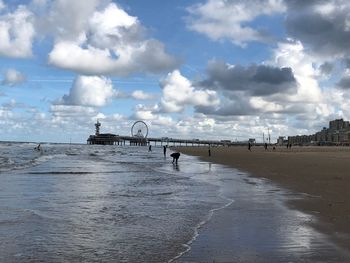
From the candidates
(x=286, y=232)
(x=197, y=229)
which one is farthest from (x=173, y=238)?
(x=286, y=232)

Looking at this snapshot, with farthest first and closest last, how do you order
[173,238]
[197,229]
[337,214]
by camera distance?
1. [337,214]
2. [197,229]
3. [173,238]

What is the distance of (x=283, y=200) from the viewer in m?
15.7

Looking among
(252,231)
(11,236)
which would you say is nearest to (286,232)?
(252,231)

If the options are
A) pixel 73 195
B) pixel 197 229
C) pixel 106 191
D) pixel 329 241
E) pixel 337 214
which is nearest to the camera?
pixel 329 241

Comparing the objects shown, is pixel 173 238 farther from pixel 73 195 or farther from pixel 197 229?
Answer: pixel 73 195

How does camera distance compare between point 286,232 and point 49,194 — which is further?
point 49,194

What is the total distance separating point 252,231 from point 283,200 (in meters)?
5.86

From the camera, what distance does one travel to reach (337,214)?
40.4ft

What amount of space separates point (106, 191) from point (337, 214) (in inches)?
374

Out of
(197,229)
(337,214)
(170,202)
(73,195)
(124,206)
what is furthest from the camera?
(73,195)

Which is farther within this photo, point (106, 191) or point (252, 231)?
point (106, 191)

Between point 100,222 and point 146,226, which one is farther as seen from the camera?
point 100,222

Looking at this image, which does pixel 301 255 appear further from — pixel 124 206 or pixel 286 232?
pixel 124 206

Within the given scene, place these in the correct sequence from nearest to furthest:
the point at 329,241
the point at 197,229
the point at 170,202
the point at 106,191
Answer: the point at 329,241 → the point at 197,229 → the point at 170,202 → the point at 106,191
